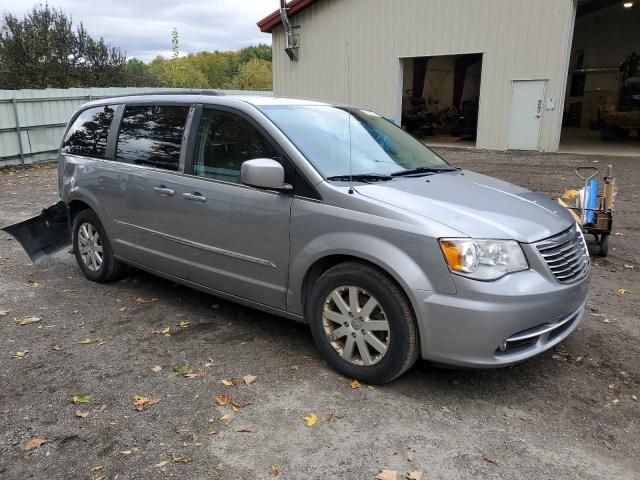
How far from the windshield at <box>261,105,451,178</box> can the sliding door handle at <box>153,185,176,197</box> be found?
1.04 m

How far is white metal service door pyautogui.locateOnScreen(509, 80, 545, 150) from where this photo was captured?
16.1 m

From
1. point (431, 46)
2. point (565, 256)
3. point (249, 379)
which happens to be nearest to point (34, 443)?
point (249, 379)

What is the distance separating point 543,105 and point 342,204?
14826 millimetres

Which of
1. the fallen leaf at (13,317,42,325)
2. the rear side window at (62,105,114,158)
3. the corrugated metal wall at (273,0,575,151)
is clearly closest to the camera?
the fallen leaf at (13,317,42,325)

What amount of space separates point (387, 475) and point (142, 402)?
1.55 m

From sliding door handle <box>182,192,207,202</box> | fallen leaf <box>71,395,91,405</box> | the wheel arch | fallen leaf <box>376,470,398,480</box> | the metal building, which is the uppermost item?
the metal building

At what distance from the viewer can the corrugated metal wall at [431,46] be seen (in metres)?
15.6

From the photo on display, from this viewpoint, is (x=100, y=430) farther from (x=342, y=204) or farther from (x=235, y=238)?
(x=342, y=204)

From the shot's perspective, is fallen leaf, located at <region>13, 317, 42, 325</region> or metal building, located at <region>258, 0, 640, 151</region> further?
metal building, located at <region>258, 0, 640, 151</region>

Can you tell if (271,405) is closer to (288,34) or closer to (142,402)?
(142,402)

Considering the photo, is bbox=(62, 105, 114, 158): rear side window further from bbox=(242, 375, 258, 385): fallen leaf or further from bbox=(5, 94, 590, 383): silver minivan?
bbox=(242, 375, 258, 385): fallen leaf

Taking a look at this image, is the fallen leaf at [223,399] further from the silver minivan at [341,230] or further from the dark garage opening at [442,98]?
the dark garage opening at [442,98]

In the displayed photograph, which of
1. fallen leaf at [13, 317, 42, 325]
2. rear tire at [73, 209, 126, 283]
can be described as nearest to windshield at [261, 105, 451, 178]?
rear tire at [73, 209, 126, 283]

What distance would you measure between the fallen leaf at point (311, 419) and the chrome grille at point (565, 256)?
5.31 ft
